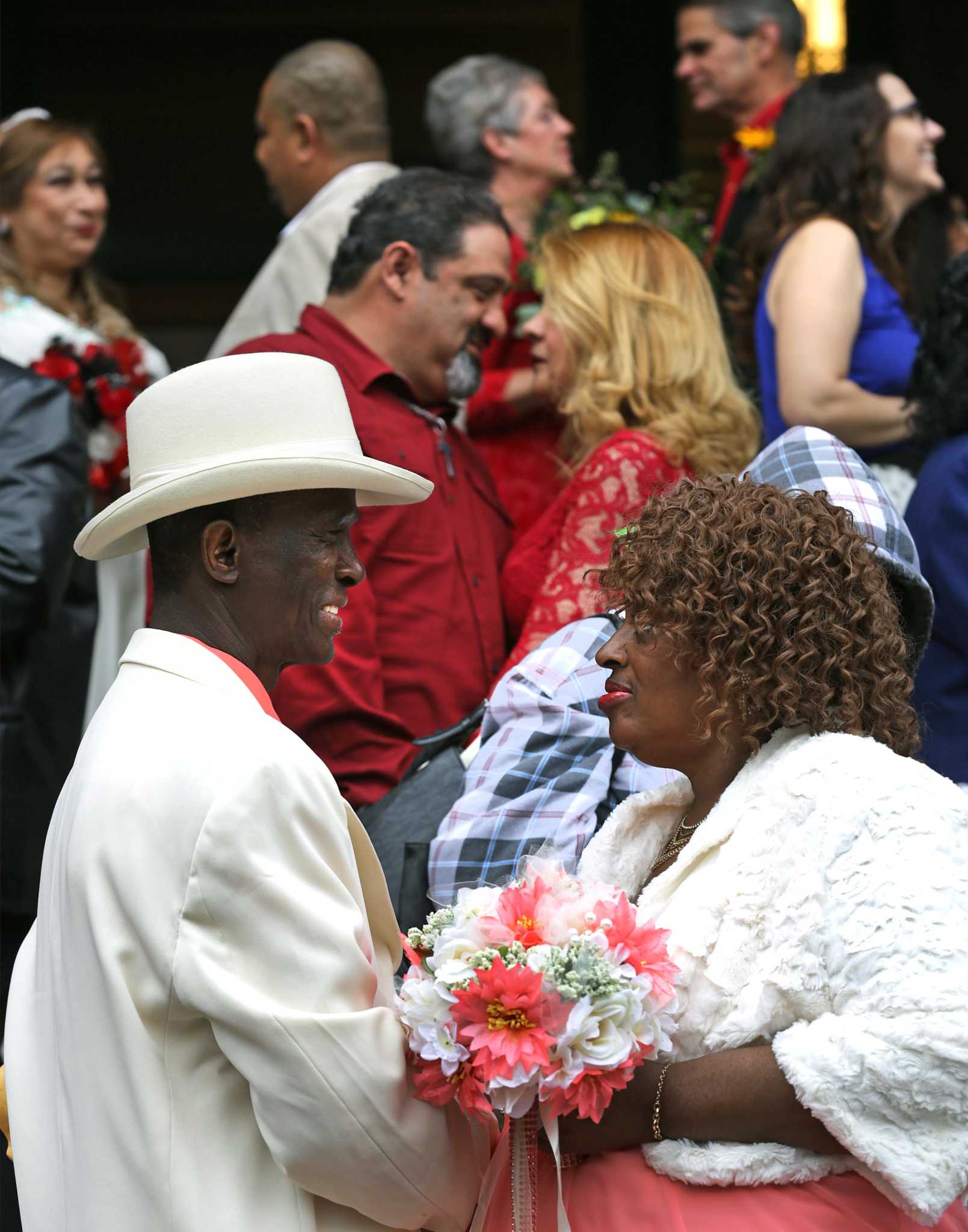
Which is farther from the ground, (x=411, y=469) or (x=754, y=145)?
(x=754, y=145)

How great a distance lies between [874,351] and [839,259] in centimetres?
28

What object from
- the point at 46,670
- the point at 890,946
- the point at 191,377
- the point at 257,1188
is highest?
the point at 191,377

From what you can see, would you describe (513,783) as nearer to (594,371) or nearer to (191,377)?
(191,377)

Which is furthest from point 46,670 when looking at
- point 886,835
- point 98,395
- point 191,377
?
point 886,835

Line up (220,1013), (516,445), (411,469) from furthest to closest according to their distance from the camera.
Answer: (516,445) < (411,469) < (220,1013)

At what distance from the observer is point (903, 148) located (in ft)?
17.3

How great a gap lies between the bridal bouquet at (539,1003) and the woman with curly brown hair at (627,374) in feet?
6.34

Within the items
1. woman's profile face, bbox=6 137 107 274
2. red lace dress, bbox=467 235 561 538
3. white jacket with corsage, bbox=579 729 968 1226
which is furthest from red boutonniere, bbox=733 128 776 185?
white jacket with corsage, bbox=579 729 968 1226

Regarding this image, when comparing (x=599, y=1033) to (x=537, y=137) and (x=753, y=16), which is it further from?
(x=753, y=16)

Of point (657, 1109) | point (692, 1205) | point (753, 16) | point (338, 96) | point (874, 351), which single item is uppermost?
point (753, 16)

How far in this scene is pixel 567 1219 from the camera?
2639 mm

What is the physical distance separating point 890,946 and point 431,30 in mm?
6854

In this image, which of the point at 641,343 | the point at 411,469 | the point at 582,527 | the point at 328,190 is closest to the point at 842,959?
the point at 582,527

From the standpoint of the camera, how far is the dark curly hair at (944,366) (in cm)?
404
